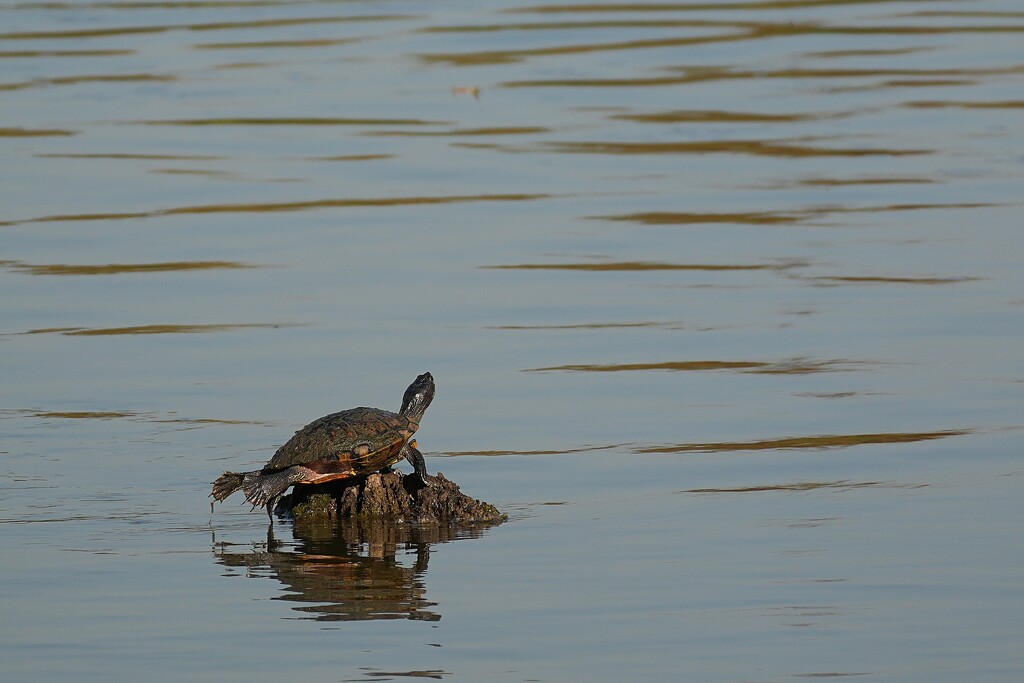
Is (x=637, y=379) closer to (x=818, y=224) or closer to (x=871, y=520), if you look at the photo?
(x=871, y=520)

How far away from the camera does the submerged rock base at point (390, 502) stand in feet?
26.2

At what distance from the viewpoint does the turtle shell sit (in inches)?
314

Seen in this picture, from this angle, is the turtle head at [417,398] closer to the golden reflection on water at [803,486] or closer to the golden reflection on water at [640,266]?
the golden reflection on water at [803,486]

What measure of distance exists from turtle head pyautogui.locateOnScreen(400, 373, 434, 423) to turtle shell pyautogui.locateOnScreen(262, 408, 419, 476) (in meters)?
0.49

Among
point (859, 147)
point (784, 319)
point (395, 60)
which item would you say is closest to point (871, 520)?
point (784, 319)

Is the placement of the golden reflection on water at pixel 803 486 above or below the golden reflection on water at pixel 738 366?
below

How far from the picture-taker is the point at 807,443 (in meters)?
9.11

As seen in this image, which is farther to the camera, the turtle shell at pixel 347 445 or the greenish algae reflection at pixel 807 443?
the greenish algae reflection at pixel 807 443

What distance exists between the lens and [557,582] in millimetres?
7195

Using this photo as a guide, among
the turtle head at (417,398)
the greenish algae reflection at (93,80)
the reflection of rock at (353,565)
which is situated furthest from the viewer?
the greenish algae reflection at (93,80)

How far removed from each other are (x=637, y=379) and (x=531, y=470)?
1.71m

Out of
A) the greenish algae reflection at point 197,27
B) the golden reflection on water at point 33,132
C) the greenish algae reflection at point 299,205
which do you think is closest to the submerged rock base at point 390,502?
the greenish algae reflection at point 299,205

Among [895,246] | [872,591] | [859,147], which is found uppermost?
[859,147]

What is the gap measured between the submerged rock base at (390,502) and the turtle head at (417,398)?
499 mm
